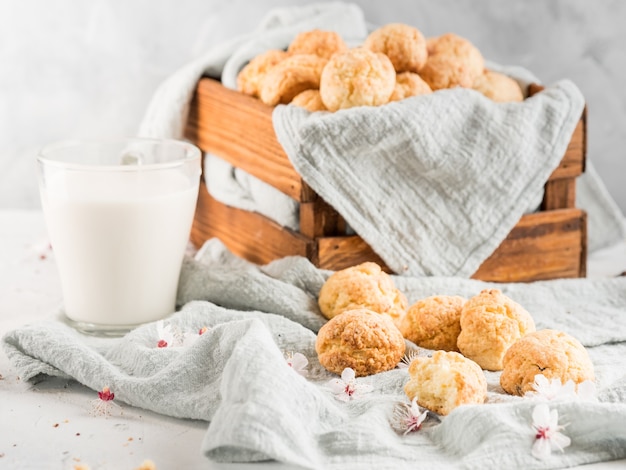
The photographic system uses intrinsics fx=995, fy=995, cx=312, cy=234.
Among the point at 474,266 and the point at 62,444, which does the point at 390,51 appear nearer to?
the point at 474,266

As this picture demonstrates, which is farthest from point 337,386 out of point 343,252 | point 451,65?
point 451,65

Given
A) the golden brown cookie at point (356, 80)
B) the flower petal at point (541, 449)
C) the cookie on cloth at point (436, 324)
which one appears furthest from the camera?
the golden brown cookie at point (356, 80)

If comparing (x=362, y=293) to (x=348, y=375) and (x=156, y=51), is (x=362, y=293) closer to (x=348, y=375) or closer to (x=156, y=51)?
(x=348, y=375)

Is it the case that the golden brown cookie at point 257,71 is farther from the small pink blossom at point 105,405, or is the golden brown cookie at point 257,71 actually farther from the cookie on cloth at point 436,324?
the small pink blossom at point 105,405

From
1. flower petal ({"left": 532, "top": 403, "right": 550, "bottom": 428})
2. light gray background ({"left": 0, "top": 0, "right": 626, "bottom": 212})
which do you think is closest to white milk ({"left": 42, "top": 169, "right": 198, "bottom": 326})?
flower petal ({"left": 532, "top": 403, "right": 550, "bottom": 428})

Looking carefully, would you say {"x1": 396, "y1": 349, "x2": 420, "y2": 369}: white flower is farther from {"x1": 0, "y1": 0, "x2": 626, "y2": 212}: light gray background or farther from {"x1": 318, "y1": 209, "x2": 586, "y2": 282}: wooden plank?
{"x1": 0, "y1": 0, "x2": 626, "y2": 212}: light gray background

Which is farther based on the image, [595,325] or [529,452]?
[595,325]

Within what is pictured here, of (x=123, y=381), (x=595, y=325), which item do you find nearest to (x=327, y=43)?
(x=595, y=325)

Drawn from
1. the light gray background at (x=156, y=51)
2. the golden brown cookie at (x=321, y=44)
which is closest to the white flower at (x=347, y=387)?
the golden brown cookie at (x=321, y=44)
